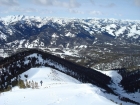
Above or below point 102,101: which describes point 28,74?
Answer: below

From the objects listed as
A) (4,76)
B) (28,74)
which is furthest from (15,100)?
(4,76)

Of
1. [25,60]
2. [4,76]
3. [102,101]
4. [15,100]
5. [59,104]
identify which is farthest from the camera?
[25,60]

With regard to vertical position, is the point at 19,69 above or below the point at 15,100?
below

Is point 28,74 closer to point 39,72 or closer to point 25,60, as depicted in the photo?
point 39,72

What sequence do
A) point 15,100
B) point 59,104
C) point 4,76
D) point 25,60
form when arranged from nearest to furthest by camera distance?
1. point 59,104
2. point 15,100
3. point 4,76
4. point 25,60

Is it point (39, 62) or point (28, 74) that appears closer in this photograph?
point (28, 74)

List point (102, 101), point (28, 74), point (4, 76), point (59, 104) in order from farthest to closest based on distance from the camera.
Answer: point (4, 76) → point (28, 74) → point (102, 101) → point (59, 104)

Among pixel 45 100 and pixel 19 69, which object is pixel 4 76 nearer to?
pixel 19 69

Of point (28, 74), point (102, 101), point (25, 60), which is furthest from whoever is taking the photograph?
point (25, 60)

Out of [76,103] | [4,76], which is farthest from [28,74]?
[76,103]
